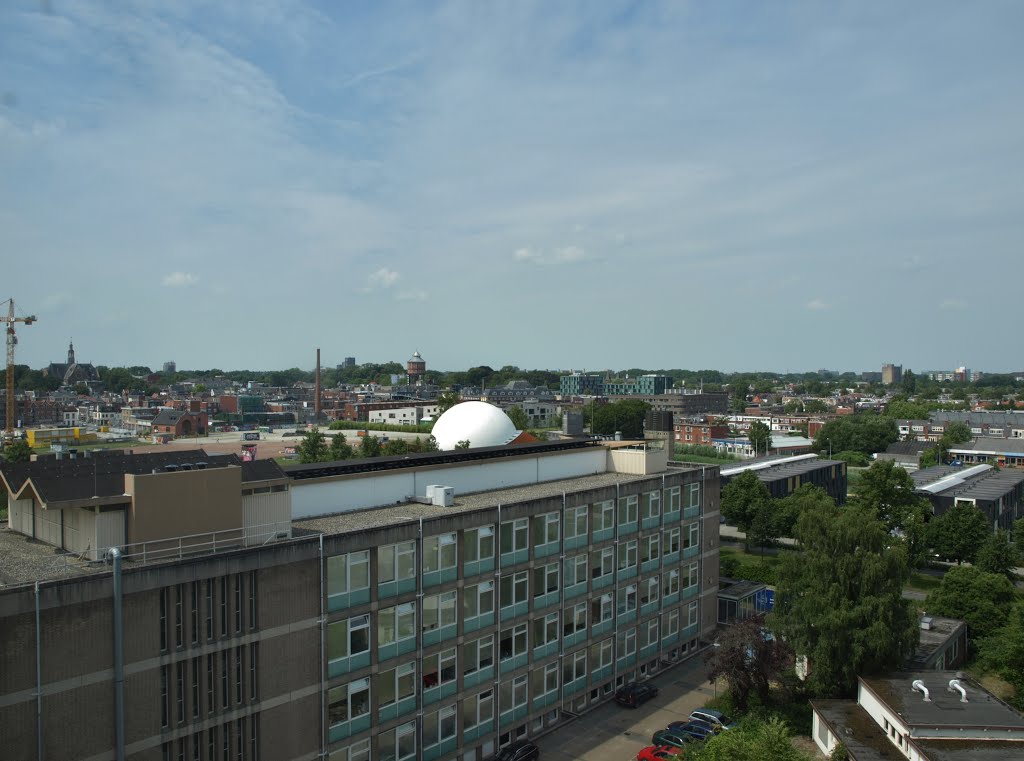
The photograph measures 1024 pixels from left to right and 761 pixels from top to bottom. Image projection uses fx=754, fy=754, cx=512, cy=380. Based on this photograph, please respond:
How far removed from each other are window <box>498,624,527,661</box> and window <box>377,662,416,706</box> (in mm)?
3268

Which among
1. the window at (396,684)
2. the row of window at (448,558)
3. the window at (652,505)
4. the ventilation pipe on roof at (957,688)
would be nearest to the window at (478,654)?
the window at (396,684)

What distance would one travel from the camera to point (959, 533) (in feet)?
140

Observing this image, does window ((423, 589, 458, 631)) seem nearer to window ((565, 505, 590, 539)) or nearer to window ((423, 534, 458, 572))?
window ((423, 534, 458, 572))

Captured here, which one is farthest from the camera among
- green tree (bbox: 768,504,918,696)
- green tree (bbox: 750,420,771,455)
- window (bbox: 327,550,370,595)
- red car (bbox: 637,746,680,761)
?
green tree (bbox: 750,420,771,455)

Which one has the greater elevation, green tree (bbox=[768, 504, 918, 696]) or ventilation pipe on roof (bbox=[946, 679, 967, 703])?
green tree (bbox=[768, 504, 918, 696])

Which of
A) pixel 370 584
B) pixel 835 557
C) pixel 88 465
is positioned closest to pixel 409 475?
pixel 370 584

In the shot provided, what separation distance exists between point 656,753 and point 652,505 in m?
8.51

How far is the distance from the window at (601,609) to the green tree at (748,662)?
3.72 m

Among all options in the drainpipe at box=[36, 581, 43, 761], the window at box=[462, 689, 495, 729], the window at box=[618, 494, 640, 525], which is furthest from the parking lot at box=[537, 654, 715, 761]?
the drainpipe at box=[36, 581, 43, 761]

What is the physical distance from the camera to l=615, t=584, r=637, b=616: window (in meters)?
25.8

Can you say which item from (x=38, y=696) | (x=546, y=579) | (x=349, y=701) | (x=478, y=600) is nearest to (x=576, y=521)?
(x=546, y=579)

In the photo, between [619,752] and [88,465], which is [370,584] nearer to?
[88,465]

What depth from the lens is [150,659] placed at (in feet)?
46.5

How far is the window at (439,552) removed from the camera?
19.2 m
